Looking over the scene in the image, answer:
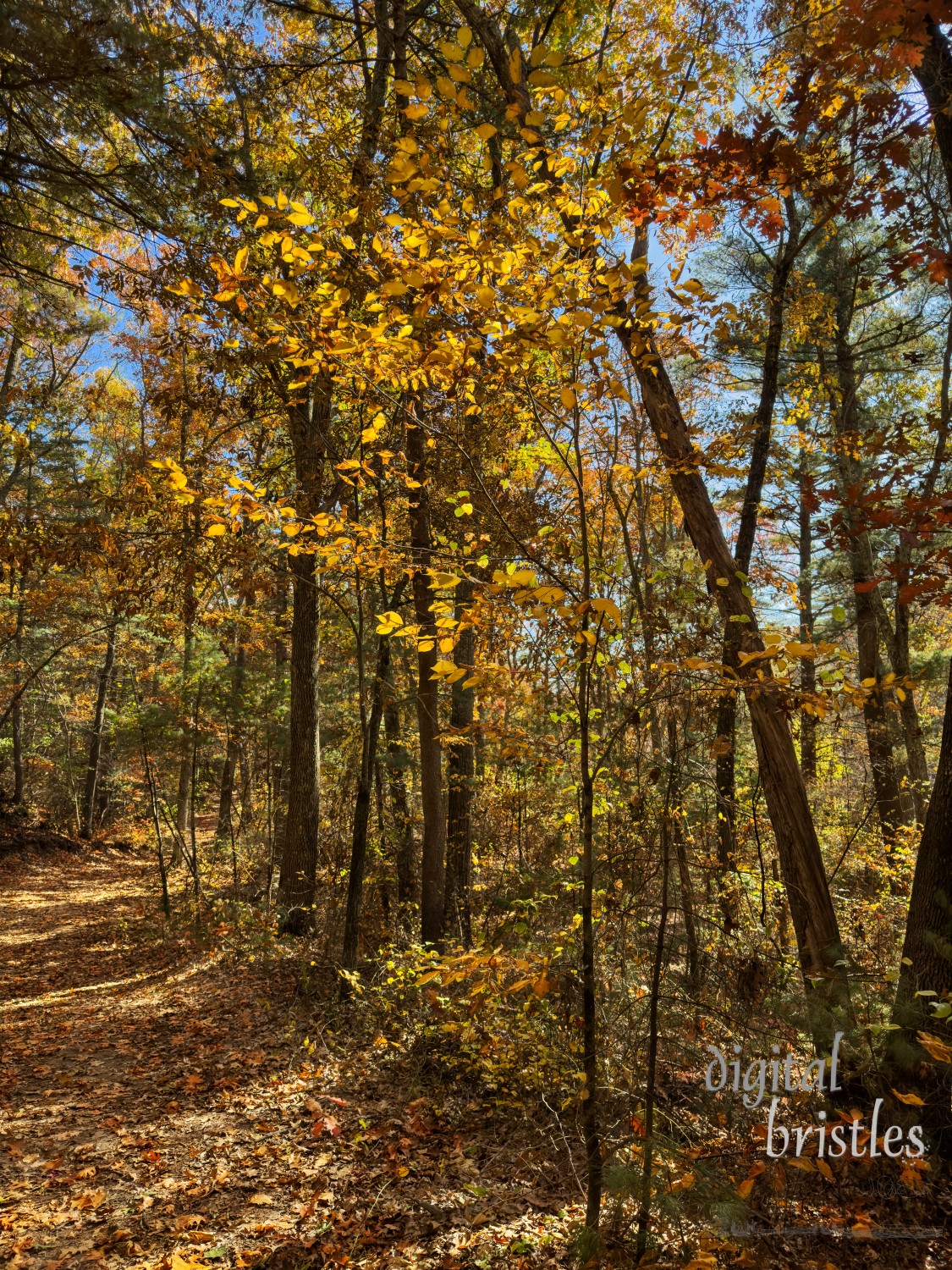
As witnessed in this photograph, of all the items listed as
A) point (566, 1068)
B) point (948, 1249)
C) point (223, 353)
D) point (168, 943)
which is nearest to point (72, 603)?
point (168, 943)

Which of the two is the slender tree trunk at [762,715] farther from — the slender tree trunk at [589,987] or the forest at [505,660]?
the slender tree trunk at [589,987]

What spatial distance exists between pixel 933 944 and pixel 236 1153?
146 inches

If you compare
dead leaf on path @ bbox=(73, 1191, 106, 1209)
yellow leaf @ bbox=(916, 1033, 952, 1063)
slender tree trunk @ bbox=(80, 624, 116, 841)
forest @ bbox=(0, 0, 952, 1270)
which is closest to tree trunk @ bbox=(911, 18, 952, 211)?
forest @ bbox=(0, 0, 952, 1270)

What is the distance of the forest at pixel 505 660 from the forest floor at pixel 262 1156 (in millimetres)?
28

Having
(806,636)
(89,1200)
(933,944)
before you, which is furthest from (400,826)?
(933,944)

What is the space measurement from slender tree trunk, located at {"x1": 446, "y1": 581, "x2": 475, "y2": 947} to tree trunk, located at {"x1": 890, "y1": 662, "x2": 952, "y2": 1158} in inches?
145

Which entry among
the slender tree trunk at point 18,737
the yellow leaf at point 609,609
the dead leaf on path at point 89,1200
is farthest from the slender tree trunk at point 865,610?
the slender tree trunk at point 18,737

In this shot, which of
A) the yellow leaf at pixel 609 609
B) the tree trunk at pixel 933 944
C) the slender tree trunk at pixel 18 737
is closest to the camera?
the yellow leaf at pixel 609 609

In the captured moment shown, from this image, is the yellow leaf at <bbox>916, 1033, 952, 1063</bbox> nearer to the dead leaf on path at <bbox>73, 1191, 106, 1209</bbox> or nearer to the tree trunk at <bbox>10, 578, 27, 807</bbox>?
the dead leaf on path at <bbox>73, 1191, 106, 1209</bbox>

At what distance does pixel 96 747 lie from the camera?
1711cm

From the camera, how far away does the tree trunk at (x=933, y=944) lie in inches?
121

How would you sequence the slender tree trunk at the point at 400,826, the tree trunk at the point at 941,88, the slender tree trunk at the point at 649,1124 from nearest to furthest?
the slender tree trunk at the point at 649,1124, the tree trunk at the point at 941,88, the slender tree trunk at the point at 400,826

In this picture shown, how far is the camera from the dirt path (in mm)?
3004

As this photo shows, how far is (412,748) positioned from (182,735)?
3.24m
